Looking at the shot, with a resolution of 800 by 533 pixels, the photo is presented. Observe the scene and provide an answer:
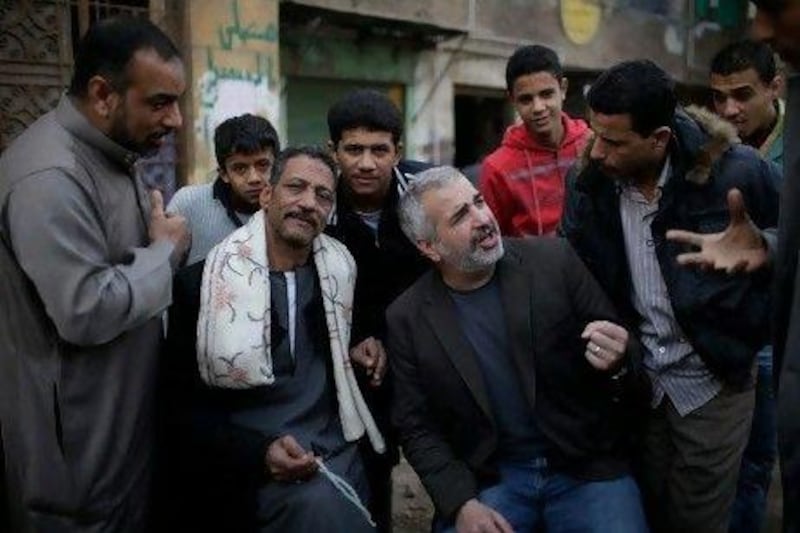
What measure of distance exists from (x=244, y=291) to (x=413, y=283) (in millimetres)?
666

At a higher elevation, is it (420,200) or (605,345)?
(420,200)

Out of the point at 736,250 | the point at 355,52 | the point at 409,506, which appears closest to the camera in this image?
the point at 736,250

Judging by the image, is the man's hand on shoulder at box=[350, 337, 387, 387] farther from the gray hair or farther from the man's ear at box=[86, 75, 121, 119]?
the man's ear at box=[86, 75, 121, 119]

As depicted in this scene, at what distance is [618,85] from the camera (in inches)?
99.7

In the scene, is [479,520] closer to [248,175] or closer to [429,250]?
[429,250]

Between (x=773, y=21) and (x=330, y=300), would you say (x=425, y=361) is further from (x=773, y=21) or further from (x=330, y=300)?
(x=773, y=21)

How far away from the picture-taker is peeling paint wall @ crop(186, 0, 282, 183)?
6.73 m

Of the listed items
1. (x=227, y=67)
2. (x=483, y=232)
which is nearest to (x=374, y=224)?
(x=483, y=232)

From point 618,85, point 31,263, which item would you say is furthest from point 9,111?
point 618,85

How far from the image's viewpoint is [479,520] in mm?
2566

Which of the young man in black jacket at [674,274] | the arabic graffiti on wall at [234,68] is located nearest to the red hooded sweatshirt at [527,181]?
the young man in black jacket at [674,274]

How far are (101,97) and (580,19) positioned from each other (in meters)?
10.3

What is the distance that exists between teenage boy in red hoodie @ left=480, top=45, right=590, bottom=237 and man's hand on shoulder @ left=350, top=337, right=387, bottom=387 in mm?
1119

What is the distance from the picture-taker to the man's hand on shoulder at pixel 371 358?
111 inches
